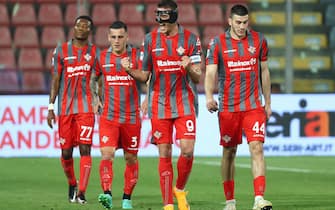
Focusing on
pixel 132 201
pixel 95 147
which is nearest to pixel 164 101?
pixel 132 201

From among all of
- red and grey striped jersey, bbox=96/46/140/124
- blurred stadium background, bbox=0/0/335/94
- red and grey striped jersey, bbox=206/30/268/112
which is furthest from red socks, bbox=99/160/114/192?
blurred stadium background, bbox=0/0/335/94

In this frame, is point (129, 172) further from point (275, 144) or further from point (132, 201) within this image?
point (275, 144)

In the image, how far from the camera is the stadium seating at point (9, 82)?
22.2 meters

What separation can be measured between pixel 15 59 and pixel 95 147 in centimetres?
477

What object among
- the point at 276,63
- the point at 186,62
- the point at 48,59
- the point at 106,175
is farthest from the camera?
the point at 276,63

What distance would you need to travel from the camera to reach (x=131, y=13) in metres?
25.3

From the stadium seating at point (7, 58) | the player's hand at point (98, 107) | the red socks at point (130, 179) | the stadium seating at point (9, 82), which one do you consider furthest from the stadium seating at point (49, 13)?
the red socks at point (130, 179)

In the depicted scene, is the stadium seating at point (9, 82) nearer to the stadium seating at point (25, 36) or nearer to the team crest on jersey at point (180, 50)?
the stadium seating at point (25, 36)

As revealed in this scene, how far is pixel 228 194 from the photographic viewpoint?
38.0 feet

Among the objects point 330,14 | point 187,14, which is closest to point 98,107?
point 187,14

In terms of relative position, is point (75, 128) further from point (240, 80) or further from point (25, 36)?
point (25, 36)

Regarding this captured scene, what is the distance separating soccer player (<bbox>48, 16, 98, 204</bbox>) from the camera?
13136mm

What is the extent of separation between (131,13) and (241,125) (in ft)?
46.0

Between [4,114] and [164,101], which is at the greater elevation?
[164,101]
